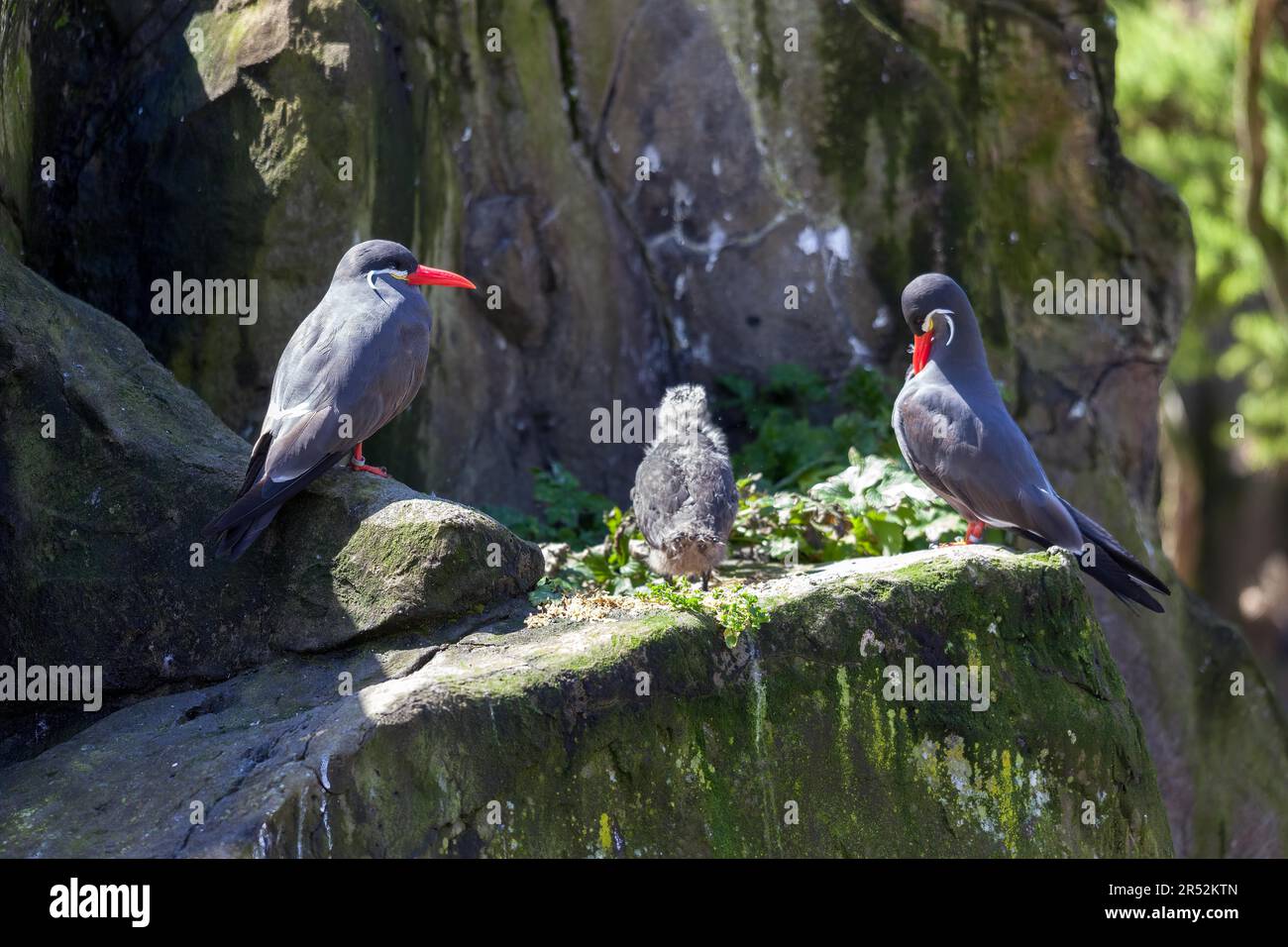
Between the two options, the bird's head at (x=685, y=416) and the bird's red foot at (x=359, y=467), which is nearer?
the bird's red foot at (x=359, y=467)

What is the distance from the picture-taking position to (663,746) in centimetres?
488

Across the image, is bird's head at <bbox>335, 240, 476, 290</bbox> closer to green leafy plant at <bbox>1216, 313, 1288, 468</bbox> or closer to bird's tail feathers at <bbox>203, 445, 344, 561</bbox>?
bird's tail feathers at <bbox>203, 445, 344, 561</bbox>

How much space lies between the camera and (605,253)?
877cm

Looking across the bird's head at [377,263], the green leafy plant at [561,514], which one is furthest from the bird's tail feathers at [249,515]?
the green leafy plant at [561,514]

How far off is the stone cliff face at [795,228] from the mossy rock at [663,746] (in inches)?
113

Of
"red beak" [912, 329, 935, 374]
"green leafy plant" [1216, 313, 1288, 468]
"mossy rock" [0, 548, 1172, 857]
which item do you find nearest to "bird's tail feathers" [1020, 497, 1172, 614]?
"mossy rock" [0, 548, 1172, 857]

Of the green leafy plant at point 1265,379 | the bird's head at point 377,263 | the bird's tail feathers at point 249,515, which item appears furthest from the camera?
the green leafy plant at point 1265,379

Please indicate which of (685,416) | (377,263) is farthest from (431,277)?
(685,416)

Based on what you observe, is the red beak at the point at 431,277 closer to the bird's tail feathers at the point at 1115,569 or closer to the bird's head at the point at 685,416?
the bird's head at the point at 685,416

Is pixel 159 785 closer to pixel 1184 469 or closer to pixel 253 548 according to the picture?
pixel 253 548

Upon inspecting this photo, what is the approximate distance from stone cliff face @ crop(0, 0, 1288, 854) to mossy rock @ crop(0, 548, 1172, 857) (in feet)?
9.42

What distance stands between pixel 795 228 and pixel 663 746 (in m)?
4.60

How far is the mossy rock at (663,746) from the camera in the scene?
4.43 m

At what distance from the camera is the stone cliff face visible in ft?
26.9
